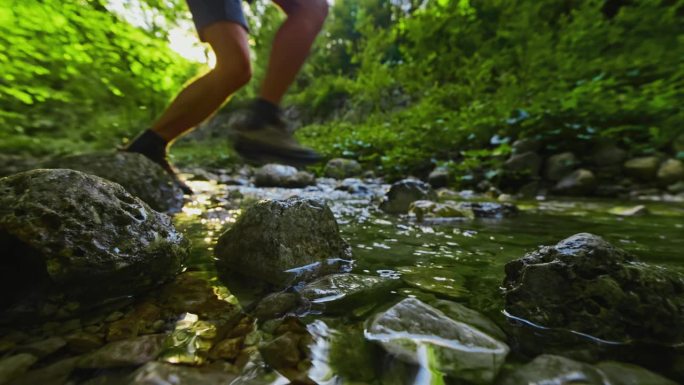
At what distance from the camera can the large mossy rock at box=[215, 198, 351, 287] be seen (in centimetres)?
147

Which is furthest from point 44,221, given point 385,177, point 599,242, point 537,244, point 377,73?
point 377,73

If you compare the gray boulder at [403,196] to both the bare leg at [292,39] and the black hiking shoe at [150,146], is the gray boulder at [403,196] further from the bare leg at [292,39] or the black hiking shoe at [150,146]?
the black hiking shoe at [150,146]

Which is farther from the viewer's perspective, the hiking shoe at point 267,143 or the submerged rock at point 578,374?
the hiking shoe at point 267,143

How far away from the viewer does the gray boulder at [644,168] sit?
4.59m

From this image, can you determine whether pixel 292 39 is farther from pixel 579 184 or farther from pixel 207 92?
pixel 579 184

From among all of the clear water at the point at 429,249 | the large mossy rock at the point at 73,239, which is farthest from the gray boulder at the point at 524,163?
the large mossy rock at the point at 73,239

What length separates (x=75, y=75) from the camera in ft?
16.1

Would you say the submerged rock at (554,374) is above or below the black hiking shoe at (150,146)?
below

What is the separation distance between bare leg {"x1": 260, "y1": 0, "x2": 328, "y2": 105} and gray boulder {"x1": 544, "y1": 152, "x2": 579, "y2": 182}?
156 inches

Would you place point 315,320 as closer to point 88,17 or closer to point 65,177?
point 65,177

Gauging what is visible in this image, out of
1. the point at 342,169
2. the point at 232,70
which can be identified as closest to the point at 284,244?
the point at 232,70

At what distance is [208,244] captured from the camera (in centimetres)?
188

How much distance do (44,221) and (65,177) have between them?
198 mm

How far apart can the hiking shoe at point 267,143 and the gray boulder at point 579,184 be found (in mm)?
3457
